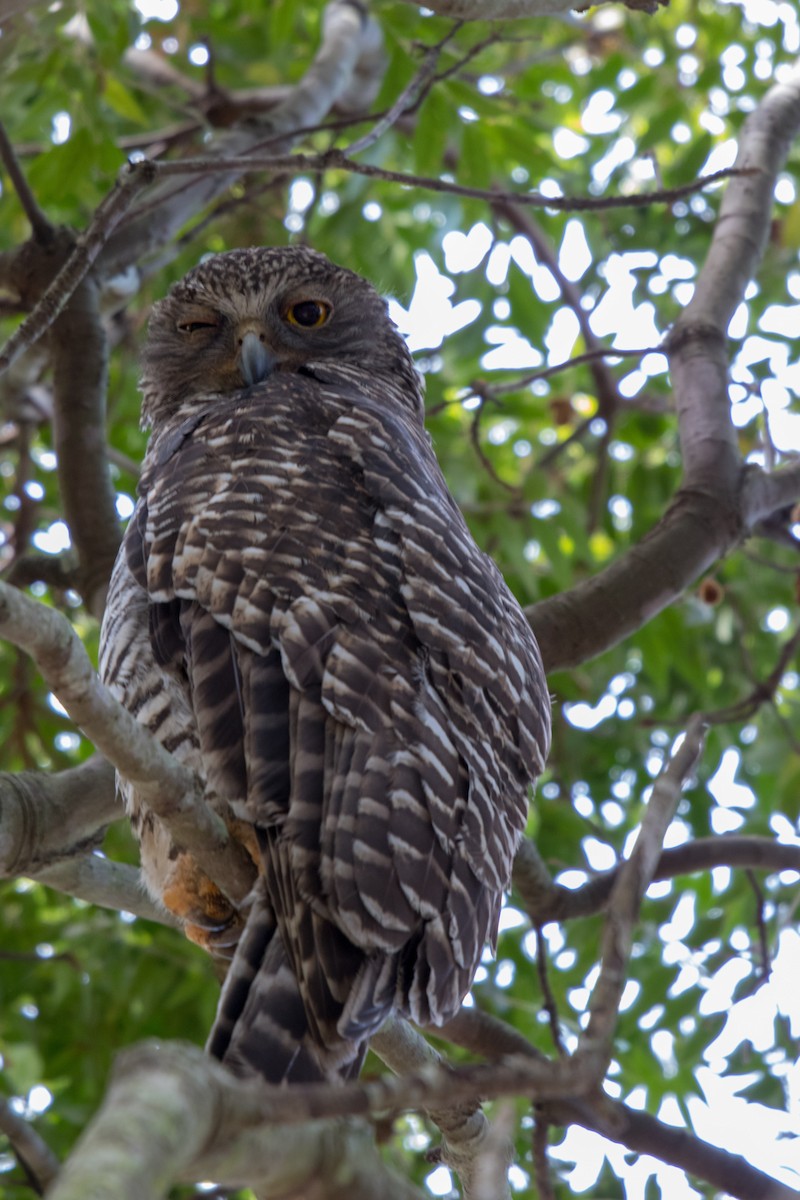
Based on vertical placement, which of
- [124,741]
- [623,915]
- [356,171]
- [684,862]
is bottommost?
[623,915]

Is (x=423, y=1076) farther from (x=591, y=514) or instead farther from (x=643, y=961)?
(x=591, y=514)

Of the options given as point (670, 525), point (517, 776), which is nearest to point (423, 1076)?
point (517, 776)

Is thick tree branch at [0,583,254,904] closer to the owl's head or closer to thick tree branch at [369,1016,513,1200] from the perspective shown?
A: thick tree branch at [369,1016,513,1200]

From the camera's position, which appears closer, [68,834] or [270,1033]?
[270,1033]

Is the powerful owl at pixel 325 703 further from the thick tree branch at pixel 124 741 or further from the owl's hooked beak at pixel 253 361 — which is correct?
the owl's hooked beak at pixel 253 361

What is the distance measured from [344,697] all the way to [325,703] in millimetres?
33

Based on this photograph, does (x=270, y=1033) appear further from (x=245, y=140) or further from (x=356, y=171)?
(x=245, y=140)

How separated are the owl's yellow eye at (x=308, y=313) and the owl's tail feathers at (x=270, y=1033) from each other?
2276 mm

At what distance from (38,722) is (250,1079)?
120 inches

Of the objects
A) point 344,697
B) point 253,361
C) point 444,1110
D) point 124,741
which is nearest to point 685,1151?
point 444,1110

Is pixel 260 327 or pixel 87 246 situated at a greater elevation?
pixel 260 327

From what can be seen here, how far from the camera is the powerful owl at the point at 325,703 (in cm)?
200

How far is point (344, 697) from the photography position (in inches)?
88.3

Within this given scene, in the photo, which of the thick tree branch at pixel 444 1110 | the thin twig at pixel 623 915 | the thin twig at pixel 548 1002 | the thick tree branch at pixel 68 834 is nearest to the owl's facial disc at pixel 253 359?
the thick tree branch at pixel 68 834
